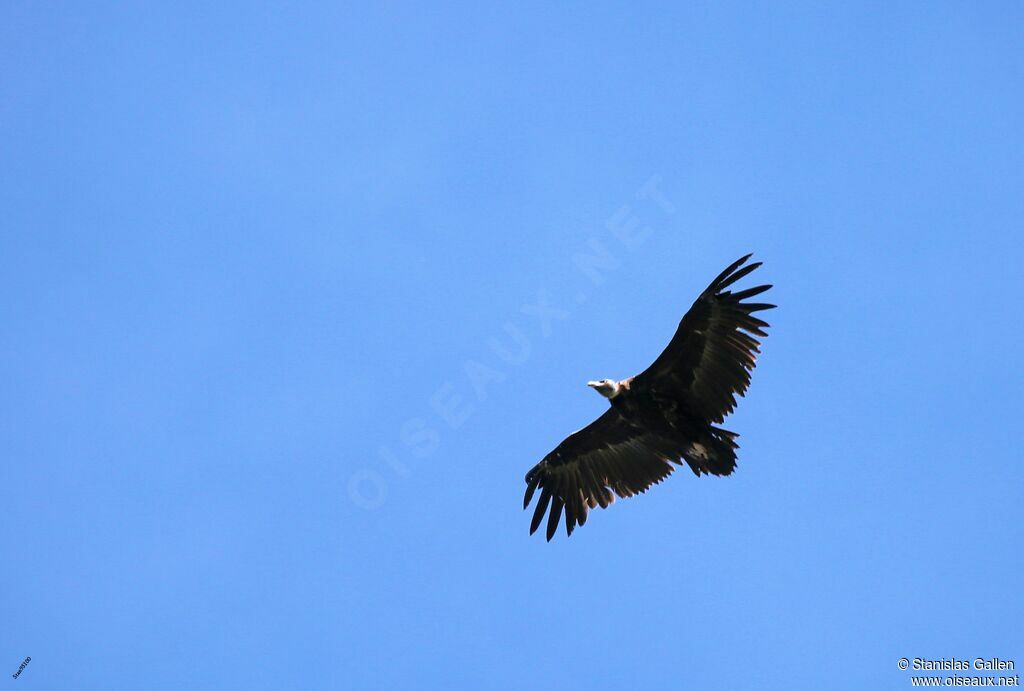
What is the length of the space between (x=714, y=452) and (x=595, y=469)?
9.66 ft

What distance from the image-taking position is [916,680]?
1795 cm

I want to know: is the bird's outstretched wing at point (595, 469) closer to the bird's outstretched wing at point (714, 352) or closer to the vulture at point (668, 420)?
the vulture at point (668, 420)

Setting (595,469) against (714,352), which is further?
(595,469)

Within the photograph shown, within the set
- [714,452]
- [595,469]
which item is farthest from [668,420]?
[595,469]

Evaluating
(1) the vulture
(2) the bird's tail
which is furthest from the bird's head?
(2) the bird's tail

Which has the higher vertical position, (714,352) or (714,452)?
(714,352)

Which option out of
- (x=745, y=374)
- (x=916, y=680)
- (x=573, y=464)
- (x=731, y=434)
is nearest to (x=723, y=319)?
(x=745, y=374)

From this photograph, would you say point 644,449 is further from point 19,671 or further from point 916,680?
point 19,671

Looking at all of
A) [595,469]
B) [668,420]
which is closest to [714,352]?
[668,420]

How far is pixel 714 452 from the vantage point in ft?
61.5

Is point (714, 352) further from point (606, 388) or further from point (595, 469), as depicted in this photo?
point (595, 469)

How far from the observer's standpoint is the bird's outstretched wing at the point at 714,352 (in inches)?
714

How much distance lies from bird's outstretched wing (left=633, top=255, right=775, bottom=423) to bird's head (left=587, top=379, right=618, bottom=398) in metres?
0.63

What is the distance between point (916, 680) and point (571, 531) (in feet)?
23.9
